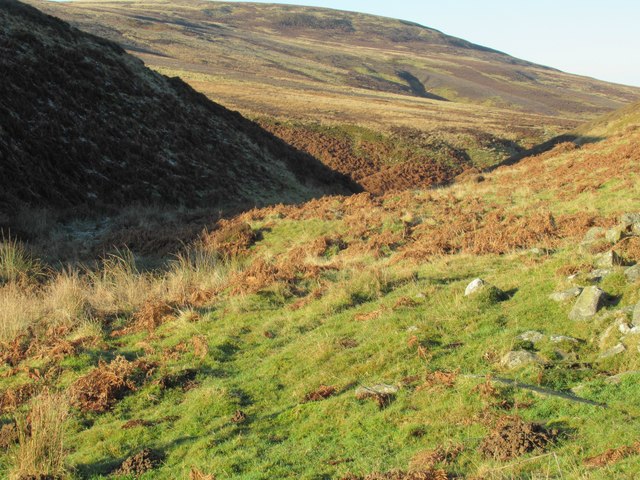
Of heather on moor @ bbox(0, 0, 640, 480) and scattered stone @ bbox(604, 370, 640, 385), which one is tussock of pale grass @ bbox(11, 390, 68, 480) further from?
scattered stone @ bbox(604, 370, 640, 385)

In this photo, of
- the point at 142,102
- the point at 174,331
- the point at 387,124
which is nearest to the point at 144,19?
the point at 387,124

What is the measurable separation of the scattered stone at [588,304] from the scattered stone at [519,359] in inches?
62.5

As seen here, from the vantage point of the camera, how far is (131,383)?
10.7 m

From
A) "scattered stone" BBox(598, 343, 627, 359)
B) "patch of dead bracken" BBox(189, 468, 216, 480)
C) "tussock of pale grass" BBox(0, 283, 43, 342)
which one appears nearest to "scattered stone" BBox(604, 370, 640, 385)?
"scattered stone" BBox(598, 343, 627, 359)

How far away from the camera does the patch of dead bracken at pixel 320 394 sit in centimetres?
932

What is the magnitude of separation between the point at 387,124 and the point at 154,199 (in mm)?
36444

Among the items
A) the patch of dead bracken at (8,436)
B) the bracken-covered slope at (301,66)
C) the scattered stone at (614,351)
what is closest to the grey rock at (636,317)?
the scattered stone at (614,351)

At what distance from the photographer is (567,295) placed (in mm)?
11047

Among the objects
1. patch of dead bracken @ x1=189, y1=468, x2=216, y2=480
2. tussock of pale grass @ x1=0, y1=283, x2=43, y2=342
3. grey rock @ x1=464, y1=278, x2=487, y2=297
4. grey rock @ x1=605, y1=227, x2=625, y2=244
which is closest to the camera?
patch of dead bracken @ x1=189, y1=468, x2=216, y2=480

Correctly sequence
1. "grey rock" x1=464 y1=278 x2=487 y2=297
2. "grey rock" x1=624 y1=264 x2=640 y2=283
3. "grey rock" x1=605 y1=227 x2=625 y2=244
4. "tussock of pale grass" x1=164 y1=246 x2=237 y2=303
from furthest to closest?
"tussock of pale grass" x1=164 y1=246 x2=237 y2=303
"grey rock" x1=605 y1=227 x2=625 y2=244
"grey rock" x1=464 y1=278 x2=487 y2=297
"grey rock" x1=624 y1=264 x2=640 y2=283

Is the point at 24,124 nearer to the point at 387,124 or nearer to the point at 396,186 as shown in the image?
the point at 396,186

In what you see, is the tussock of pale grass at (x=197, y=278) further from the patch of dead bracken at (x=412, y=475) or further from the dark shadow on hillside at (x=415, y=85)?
the dark shadow on hillside at (x=415, y=85)

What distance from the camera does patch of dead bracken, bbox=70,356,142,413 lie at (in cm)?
1013

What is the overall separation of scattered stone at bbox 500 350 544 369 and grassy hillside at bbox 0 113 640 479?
0.09 ft
